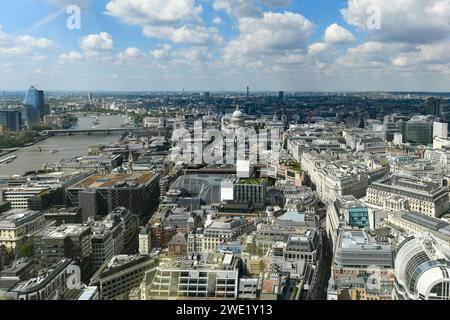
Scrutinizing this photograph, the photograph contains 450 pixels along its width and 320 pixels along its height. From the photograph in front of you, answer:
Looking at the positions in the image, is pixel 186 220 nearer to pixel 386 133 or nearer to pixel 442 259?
pixel 442 259

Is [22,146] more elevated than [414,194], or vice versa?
[22,146]

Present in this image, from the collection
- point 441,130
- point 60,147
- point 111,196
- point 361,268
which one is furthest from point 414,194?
point 60,147

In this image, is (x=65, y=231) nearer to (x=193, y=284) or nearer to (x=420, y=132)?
(x=193, y=284)

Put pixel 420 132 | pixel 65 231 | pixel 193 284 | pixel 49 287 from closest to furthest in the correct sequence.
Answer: pixel 193 284 → pixel 49 287 → pixel 65 231 → pixel 420 132

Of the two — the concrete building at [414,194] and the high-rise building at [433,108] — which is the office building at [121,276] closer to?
the concrete building at [414,194]

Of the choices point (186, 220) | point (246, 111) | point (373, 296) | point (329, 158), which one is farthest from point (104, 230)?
point (246, 111)

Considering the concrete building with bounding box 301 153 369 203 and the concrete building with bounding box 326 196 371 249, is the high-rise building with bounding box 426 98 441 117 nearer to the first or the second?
the concrete building with bounding box 301 153 369 203

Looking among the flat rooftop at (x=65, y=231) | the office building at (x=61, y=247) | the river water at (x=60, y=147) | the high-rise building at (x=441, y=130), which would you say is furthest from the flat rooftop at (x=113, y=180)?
the high-rise building at (x=441, y=130)
